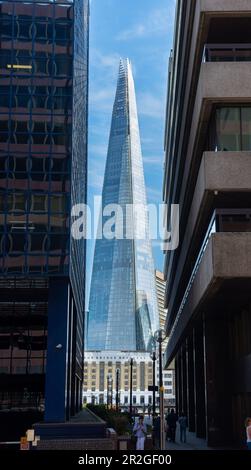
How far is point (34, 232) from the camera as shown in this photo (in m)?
43.5

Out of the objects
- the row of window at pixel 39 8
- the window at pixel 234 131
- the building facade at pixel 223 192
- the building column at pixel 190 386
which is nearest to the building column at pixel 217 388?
the building facade at pixel 223 192

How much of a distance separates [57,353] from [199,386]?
1189 cm

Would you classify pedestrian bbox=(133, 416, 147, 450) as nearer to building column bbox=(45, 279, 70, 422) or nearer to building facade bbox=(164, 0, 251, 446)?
building facade bbox=(164, 0, 251, 446)

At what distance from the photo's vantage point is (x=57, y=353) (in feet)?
140

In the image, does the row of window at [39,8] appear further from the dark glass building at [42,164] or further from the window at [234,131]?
the window at [234,131]

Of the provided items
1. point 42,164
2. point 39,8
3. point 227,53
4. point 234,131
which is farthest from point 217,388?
point 39,8

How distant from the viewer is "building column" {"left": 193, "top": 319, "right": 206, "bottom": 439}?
45566 mm

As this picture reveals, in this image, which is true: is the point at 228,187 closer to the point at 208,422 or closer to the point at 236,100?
the point at 236,100

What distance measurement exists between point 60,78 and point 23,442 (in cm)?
3174

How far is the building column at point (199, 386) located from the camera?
149 ft

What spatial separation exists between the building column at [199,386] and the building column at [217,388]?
170 inches

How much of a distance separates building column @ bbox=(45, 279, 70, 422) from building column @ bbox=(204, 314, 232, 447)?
10.5 metres

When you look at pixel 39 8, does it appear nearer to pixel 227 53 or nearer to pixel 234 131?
pixel 227 53

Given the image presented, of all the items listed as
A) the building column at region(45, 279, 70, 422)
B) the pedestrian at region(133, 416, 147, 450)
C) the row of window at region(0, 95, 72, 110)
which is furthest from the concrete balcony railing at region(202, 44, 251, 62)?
the building column at region(45, 279, 70, 422)
